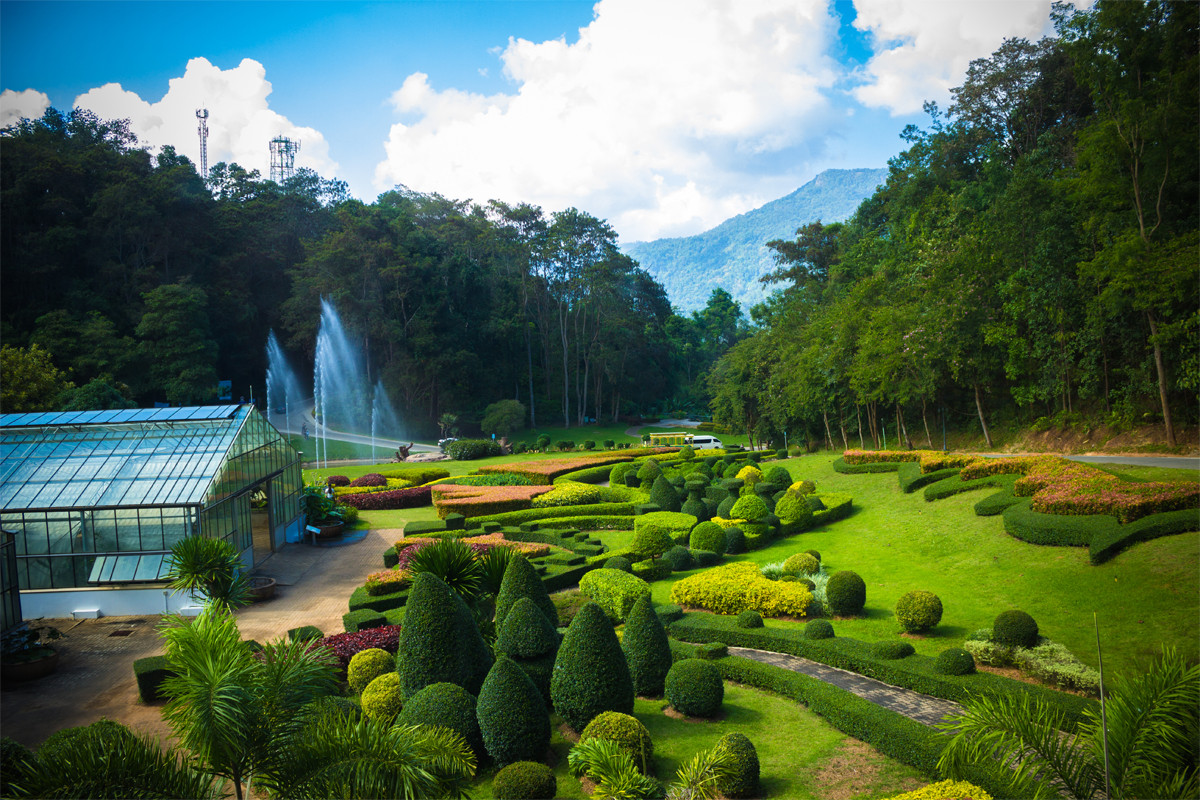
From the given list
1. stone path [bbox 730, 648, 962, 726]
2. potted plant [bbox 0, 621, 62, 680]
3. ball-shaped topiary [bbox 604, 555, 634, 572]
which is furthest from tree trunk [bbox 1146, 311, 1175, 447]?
potted plant [bbox 0, 621, 62, 680]

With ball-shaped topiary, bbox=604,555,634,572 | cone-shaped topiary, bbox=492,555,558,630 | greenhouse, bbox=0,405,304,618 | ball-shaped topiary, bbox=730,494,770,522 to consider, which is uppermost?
greenhouse, bbox=0,405,304,618

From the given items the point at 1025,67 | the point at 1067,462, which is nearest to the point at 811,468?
the point at 1067,462

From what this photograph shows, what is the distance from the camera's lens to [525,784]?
7.80m

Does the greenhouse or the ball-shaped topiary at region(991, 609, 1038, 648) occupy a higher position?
the greenhouse

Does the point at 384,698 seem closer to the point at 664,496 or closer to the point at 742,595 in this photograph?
the point at 742,595

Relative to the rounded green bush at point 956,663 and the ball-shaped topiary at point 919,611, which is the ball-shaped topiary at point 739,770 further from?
the ball-shaped topiary at point 919,611

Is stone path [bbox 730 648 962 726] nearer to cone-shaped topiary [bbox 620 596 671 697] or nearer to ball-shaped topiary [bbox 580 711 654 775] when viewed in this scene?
cone-shaped topiary [bbox 620 596 671 697]

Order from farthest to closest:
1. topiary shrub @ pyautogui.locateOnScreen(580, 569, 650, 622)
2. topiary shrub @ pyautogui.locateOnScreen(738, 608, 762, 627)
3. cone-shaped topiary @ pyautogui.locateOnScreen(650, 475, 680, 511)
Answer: cone-shaped topiary @ pyautogui.locateOnScreen(650, 475, 680, 511), topiary shrub @ pyautogui.locateOnScreen(580, 569, 650, 622), topiary shrub @ pyautogui.locateOnScreen(738, 608, 762, 627)

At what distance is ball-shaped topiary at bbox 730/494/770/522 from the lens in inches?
802

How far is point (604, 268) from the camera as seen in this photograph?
204 ft

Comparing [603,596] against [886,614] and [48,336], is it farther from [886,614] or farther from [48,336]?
[48,336]

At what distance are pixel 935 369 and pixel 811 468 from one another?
7.64 metres

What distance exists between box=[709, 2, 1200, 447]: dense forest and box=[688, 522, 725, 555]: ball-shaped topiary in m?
16.3

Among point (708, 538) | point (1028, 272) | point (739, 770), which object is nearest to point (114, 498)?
point (708, 538)
